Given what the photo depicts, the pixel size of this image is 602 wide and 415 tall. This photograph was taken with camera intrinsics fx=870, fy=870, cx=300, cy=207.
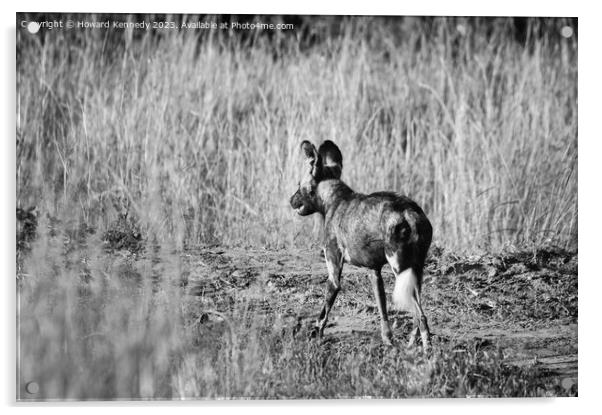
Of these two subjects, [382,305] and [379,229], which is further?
[382,305]

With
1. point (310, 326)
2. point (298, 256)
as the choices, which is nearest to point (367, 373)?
point (310, 326)

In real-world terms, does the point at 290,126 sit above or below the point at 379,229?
above

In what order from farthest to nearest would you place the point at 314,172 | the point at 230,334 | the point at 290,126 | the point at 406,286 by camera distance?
the point at 290,126 → the point at 314,172 → the point at 230,334 → the point at 406,286

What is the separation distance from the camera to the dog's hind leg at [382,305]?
18.2 ft

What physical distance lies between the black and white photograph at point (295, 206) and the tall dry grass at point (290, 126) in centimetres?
1

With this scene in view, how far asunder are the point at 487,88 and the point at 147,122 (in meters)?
2.41

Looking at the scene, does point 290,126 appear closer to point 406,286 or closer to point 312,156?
point 312,156

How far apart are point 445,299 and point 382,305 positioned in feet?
1.50

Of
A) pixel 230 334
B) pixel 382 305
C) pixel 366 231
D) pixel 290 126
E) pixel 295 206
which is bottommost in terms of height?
pixel 230 334

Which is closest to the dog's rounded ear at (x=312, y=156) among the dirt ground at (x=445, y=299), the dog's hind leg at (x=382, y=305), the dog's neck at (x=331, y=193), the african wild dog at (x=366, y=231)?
the african wild dog at (x=366, y=231)

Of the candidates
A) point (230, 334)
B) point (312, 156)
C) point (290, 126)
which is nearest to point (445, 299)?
point (312, 156)

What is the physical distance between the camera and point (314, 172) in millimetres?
5727

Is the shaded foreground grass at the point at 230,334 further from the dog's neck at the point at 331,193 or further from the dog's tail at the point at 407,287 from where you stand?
the dog's neck at the point at 331,193

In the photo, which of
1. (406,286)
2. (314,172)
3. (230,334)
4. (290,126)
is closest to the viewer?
(406,286)
